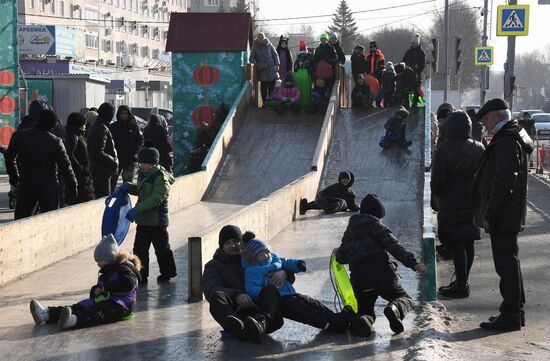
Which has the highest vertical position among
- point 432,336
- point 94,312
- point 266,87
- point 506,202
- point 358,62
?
point 358,62

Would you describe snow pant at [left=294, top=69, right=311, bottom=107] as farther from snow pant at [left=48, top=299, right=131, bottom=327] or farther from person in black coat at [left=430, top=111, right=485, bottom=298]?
snow pant at [left=48, top=299, right=131, bottom=327]

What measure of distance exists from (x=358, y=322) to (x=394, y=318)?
0.27 meters

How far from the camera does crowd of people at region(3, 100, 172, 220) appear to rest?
445 inches

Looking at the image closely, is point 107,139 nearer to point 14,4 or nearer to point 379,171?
point 379,171

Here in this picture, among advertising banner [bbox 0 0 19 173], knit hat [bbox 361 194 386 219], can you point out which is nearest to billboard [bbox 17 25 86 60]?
advertising banner [bbox 0 0 19 173]

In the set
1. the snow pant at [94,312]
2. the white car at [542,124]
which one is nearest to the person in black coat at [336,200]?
the snow pant at [94,312]

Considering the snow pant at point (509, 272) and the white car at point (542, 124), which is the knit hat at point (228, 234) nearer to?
the snow pant at point (509, 272)

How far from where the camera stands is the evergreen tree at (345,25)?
128m

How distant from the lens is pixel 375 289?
794cm

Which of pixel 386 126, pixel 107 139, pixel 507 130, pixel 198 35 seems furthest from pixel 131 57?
pixel 507 130

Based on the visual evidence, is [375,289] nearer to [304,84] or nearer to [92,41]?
[304,84]

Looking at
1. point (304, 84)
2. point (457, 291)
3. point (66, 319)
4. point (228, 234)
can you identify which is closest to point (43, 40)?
point (304, 84)

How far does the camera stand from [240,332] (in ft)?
24.1

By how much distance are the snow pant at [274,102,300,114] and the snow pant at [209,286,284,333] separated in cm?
1715
